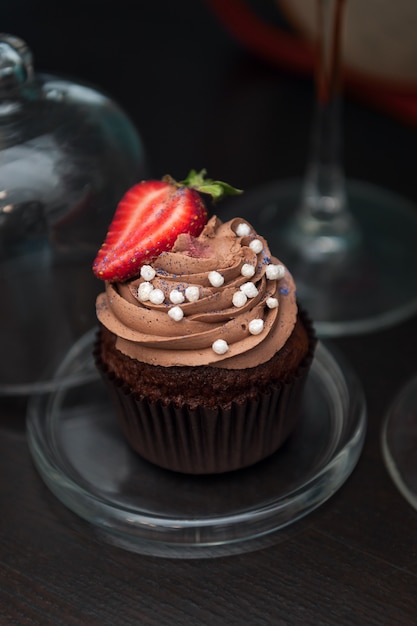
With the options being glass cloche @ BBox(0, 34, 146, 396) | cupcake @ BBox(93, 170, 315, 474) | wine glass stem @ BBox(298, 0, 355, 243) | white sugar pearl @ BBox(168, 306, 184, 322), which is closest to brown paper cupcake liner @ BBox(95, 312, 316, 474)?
cupcake @ BBox(93, 170, 315, 474)

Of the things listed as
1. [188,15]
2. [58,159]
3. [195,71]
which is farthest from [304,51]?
[58,159]

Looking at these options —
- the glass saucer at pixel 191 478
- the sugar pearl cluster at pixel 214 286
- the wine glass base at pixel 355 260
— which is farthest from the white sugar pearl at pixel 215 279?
the wine glass base at pixel 355 260

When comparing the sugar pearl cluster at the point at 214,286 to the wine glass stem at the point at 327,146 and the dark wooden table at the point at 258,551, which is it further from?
the wine glass stem at the point at 327,146

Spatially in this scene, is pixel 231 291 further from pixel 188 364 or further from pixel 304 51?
pixel 304 51

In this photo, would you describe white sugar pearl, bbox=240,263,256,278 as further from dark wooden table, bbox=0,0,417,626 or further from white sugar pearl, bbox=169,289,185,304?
dark wooden table, bbox=0,0,417,626

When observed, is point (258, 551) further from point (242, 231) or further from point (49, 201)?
point (49, 201)

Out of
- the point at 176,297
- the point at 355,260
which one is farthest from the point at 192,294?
the point at 355,260
